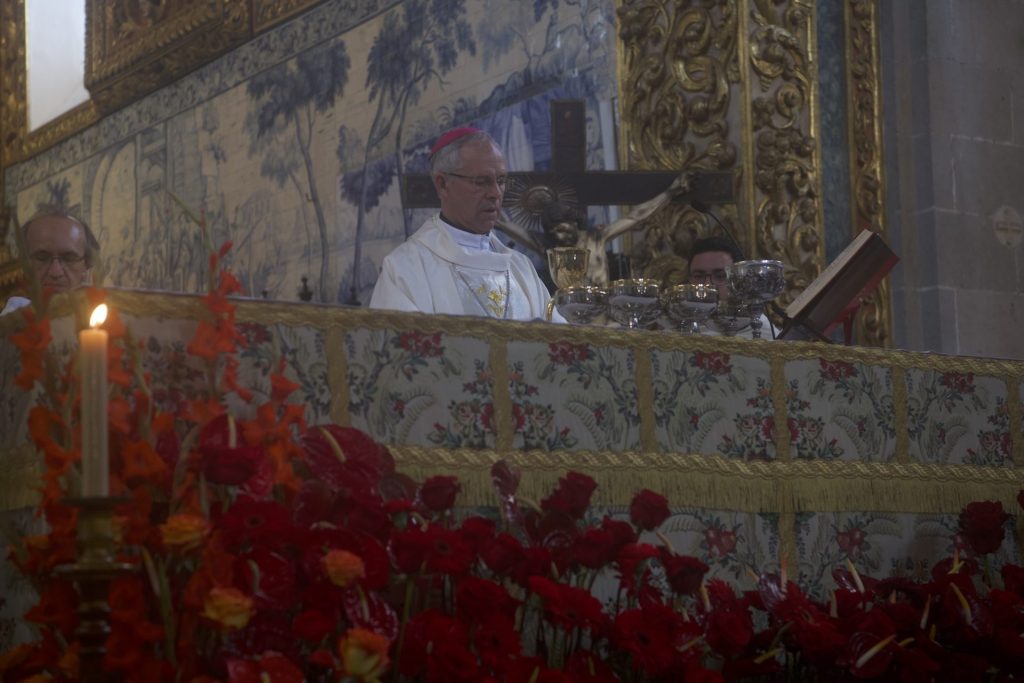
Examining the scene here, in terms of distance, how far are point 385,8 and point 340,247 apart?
1.28 m

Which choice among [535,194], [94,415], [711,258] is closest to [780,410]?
[94,415]

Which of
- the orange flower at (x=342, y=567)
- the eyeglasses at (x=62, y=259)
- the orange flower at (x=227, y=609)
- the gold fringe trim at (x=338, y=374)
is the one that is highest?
the eyeglasses at (x=62, y=259)

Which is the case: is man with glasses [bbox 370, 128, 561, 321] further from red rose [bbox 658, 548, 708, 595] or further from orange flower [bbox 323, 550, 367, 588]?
orange flower [bbox 323, 550, 367, 588]

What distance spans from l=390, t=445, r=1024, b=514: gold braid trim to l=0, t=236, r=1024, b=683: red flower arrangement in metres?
0.12

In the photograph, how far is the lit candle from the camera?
2262mm

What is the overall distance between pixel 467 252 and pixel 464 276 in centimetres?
8

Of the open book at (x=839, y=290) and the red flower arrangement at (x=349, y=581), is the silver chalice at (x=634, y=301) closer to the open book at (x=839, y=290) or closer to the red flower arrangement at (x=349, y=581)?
the open book at (x=839, y=290)

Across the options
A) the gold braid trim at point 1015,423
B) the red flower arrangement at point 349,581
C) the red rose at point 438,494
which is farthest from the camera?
the gold braid trim at point 1015,423

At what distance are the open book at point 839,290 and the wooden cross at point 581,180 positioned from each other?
159 cm

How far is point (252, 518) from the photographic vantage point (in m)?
2.69

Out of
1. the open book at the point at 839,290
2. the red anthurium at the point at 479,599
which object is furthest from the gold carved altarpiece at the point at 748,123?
the red anthurium at the point at 479,599

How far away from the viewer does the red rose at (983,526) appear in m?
3.93

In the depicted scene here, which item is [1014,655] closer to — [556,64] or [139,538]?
[139,538]

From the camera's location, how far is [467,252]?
19.1 ft
